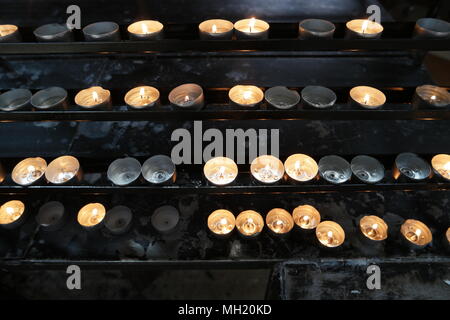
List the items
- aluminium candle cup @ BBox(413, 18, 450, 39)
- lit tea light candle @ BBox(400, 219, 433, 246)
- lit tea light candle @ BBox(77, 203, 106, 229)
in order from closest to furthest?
aluminium candle cup @ BBox(413, 18, 450, 39), lit tea light candle @ BBox(400, 219, 433, 246), lit tea light candle @ BBox(77, 203, 106, 229)

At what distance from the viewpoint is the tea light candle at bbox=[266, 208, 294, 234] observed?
183 cm

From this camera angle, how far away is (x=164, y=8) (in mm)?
2605

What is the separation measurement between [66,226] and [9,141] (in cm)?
81

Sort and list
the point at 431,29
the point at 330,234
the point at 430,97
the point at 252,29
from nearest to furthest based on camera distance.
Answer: the point at 431,29
the point at 252,29
the point at 430,97
the point at 330,234

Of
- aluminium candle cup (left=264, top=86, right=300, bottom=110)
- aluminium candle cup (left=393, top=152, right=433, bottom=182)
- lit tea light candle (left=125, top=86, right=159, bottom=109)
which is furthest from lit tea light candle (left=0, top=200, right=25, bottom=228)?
aluminium candle cup (left=393, top=152, right=433, bottom=182)

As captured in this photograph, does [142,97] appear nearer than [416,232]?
Yes

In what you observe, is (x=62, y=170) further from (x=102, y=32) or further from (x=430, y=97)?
(x=430, y=97)

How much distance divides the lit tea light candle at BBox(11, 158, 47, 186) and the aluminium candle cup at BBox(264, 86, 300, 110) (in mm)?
1356

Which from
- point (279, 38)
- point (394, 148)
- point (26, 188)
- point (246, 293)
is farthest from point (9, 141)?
point (394, 148)

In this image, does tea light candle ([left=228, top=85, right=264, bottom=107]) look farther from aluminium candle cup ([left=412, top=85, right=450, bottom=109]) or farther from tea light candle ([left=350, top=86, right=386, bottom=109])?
aluminium candle cup ([left=412, top=85, right=450, bottom=109])

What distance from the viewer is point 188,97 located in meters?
1.69

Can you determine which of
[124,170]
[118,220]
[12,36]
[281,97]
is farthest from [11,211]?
[281,97]

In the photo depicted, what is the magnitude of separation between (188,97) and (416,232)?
5.14 feet
